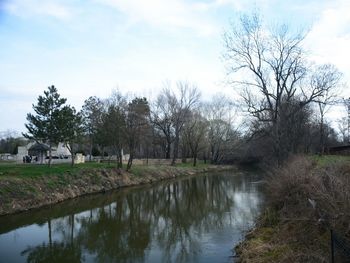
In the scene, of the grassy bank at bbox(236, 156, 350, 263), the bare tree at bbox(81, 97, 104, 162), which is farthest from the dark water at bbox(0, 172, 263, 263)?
the bare tree at bbox(81, 97, 104, 162)

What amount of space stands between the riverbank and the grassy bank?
14634 mm

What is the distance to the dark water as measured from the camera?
553 inches

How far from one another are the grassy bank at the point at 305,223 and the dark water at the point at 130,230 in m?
1.37

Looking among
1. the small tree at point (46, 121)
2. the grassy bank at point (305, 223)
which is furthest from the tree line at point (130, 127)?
the grassy bank at point (305, 223)

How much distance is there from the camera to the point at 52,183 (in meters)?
28.7

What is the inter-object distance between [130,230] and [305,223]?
9187 millimetres

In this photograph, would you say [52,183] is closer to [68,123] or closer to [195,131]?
[68,123]

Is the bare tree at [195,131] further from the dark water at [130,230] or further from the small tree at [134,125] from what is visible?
the dark water at [130,230]

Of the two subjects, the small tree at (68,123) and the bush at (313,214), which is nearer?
the bush at (313,214)

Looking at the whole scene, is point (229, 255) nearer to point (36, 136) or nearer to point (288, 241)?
point (288, 241)

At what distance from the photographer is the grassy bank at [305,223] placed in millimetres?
9405

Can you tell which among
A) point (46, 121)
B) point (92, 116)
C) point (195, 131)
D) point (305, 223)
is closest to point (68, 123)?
point (46, 121)

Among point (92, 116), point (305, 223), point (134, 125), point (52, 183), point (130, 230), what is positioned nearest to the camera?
point (305, 223)

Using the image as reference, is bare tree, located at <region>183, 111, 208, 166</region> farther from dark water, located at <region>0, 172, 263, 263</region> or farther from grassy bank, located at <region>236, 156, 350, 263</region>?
grassy bank, located at <region>236, 156, 350, 263</region>
